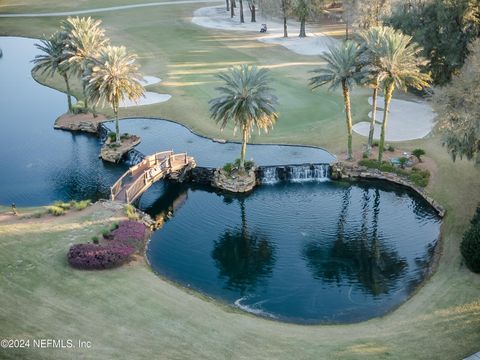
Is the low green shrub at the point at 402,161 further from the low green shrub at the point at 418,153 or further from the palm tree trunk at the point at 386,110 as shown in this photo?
the palm tree trunk at the point at 386,110

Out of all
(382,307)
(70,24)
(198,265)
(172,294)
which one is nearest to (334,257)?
(382,307)

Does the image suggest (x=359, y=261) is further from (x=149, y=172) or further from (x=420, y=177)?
(x=149, y=172)

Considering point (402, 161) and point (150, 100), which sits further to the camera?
point (150, 100)

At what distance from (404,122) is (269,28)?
63.9m

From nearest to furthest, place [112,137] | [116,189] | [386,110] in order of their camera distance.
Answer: [116,189]
[386,110]
[112,137]

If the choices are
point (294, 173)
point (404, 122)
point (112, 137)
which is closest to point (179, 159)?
point (112, 137)

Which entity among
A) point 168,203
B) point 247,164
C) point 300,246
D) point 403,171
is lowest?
point 300,246

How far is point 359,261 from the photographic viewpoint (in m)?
47.2

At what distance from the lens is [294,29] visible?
127 meters

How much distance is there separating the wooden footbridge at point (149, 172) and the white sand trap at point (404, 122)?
23.6 metres

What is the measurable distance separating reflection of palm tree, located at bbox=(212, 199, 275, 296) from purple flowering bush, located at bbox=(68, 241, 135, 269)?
808 centimetres

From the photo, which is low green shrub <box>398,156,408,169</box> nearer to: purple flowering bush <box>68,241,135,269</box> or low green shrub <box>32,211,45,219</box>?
purple flowering bush <box>68,241,135,269</box>

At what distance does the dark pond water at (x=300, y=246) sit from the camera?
1670 inches

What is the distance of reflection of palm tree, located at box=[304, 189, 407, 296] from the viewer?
4466 centimetres
